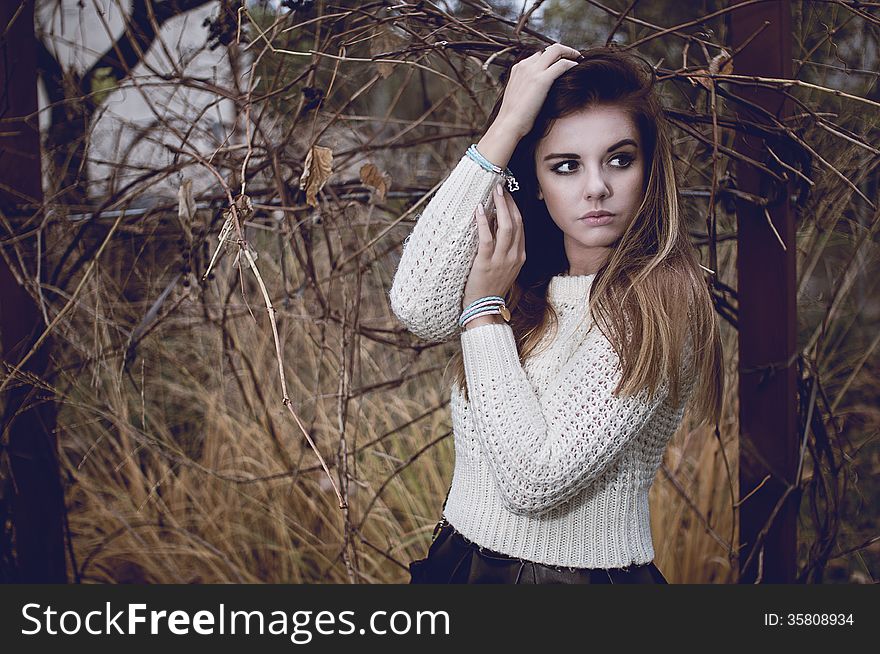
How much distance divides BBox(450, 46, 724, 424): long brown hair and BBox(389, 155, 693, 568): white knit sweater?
0.09ft

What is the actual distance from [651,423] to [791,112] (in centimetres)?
81

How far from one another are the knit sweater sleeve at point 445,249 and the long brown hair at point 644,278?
0.45 feet

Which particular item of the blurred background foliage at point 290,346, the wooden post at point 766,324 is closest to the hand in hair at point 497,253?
the blurred background foliage at point 290,346

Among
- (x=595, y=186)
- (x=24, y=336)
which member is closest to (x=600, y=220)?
(x=595, y=186)

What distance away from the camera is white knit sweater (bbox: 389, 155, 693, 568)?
4.01 feet

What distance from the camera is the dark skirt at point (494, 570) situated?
1.32 meters

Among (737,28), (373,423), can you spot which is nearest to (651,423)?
(737,28)

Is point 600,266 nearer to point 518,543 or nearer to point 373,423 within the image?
point 518,543

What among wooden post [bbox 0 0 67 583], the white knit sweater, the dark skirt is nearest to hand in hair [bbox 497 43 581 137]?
the white knit sweater

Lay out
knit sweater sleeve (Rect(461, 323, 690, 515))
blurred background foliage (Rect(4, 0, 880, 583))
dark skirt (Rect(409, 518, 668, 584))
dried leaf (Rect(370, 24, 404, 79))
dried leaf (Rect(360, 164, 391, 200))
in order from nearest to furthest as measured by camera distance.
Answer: knit sweater sleeve (Rect(461, 323, 690, 515)) → dark skirt (Rect(409, 518, 668, 584)) → dried leaf (Rect(370, 24, 404, 79)) → dried leaf (Rect(360, 164, 391, 200)) → blurred background foliage (Rect(4, 0, 880, 583))

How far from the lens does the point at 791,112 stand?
1.67m

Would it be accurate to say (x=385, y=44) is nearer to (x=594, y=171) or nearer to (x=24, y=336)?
(x=594, y=171)

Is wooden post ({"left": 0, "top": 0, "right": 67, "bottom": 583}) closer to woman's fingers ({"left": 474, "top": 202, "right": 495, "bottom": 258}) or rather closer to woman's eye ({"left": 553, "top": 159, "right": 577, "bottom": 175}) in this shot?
woman's fingers ({"left": 474, "top": 202, "right": 495, "bottom": 258})

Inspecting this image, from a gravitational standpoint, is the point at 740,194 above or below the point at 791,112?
below
